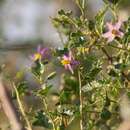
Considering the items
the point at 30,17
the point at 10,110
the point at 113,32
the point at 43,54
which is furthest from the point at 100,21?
the point at 30,17

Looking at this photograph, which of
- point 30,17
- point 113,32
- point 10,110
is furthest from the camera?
point 30,17

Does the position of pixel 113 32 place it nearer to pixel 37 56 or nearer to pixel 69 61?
pixel 69 61

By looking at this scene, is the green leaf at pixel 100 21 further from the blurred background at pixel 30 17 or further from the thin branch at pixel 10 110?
the blurred background at pixel 30 17

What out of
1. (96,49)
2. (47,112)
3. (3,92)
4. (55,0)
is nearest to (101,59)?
(96,49)

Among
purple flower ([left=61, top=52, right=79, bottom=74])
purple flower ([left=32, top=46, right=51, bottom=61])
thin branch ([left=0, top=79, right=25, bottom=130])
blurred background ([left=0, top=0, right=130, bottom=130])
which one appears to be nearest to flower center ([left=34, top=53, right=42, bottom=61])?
purple flower ([left=32, top=46, right=51, bottom=61])

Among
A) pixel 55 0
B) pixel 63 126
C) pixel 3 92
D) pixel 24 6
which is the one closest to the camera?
pixel 3 92

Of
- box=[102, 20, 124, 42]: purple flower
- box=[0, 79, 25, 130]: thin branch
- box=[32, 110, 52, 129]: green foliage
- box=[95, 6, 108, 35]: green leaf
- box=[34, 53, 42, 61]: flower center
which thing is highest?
box=[95, 6, 108, 35]: green leaf

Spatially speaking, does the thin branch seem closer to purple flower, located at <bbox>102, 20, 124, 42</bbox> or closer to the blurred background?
purple flower, located at <bbox>102, 20, 124, 42</bbox>

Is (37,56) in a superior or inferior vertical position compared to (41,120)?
superior

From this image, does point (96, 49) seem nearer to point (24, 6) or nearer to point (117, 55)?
point (117, 55)

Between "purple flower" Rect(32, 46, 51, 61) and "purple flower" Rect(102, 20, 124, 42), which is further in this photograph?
"purple flower" Rect(32, 46, 51, 61)

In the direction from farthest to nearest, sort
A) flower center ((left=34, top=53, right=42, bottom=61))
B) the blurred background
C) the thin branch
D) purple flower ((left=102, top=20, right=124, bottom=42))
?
the blurred background, flower center ((left=34, top=53, right=42, bottom=61)), purple flower ((left=102, top=20, right=124, bottom=42)), the thin branch
